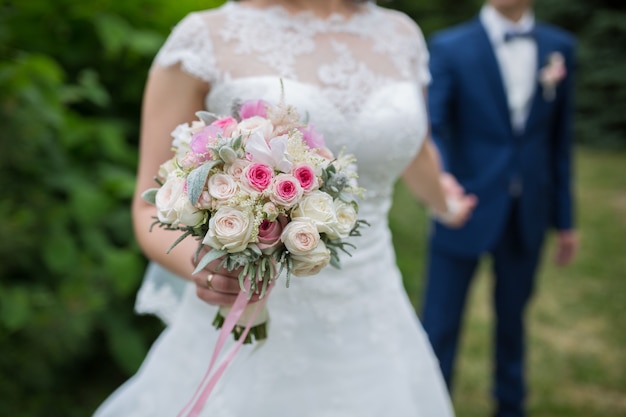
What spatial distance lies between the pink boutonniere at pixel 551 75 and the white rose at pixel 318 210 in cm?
264

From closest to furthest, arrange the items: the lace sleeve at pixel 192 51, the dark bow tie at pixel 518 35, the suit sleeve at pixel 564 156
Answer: the lace sleeve at pixel 192 51 → the dark bow tie at pixel 518 35 → the suit sleeve at pixel 564 156

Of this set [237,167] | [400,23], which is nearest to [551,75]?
[400,23]

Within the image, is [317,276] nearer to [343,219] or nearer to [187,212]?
[343,219]

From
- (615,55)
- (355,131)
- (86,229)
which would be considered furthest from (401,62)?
(615,55)

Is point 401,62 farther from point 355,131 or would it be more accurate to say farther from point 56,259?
point 56,259

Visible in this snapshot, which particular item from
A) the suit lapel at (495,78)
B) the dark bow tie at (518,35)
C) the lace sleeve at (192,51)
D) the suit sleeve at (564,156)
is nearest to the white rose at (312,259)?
the lace sleeve at (192,51)

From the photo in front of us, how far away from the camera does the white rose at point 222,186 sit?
1378 millimetres

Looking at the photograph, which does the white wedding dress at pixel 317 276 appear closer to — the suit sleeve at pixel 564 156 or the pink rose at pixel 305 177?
the pink rose at pixel 305 177

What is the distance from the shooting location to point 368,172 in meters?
2.08

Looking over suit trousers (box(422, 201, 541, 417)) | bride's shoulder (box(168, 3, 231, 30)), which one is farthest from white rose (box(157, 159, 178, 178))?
suit trousers (box(422, 201, 541, 417))

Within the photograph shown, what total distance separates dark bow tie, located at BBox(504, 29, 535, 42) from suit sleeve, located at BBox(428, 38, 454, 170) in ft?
1.20

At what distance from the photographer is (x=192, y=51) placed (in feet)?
6.31

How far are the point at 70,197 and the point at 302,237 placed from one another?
2063 mm

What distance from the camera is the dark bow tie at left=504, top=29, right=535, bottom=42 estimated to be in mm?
3707
